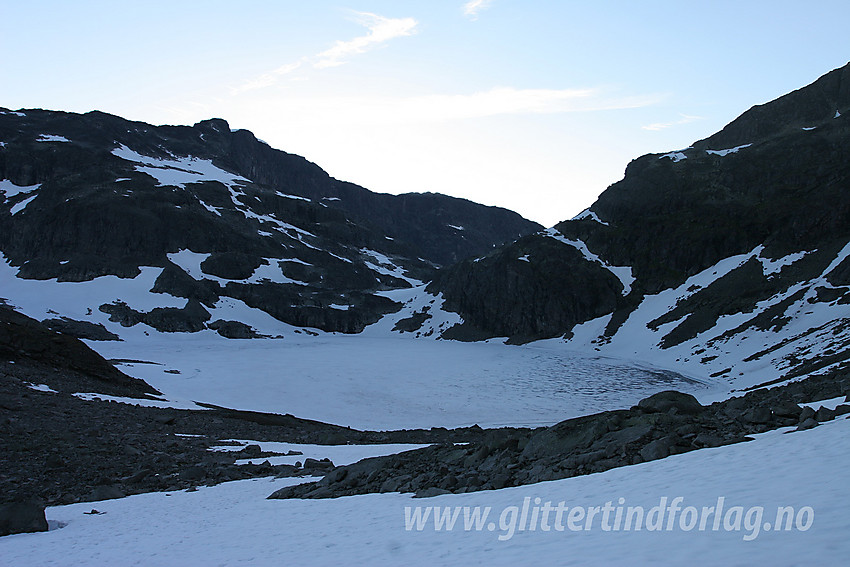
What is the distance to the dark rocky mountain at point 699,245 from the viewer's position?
7862 centimetres

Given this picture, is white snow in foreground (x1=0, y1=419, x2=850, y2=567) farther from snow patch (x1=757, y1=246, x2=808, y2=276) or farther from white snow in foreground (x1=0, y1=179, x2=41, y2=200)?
white snow in foreground (x1=0, y1=179, x2=41, y2=200)

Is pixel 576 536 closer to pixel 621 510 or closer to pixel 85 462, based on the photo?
pixel 621 510

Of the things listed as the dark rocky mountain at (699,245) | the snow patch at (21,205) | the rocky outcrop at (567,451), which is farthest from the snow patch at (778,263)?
the snow patch at (21,205)

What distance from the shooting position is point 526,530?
9.35 m

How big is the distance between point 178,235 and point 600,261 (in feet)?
292

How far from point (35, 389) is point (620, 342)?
232 feet

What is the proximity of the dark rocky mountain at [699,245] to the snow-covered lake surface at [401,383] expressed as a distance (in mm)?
17230

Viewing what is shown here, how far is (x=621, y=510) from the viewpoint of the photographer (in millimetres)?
9359

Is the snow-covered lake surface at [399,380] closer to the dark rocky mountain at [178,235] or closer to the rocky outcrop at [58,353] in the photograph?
the rocky outcrop at [58,353]

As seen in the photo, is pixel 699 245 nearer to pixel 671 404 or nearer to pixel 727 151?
pixel 727 151

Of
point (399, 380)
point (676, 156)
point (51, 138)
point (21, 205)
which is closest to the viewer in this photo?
point (399, 380)

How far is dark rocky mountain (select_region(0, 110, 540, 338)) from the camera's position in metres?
118

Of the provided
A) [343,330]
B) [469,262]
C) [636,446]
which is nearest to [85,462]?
[636,446]

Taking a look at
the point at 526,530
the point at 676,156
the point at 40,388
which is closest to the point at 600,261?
the point at 676,156
